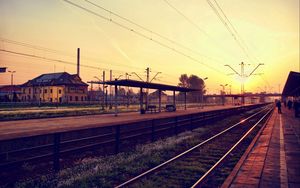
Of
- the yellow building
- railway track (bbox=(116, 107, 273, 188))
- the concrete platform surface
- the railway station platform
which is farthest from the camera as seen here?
the yellow building

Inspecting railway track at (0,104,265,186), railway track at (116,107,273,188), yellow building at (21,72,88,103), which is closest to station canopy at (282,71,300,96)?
railway track at (0,104,265,186)

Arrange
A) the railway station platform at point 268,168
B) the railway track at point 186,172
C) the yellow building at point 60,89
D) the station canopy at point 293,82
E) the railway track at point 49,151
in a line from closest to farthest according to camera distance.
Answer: the railway station platform at point 268,168 < the railway track at point 186,172 < the railway track at point 49,151 < the station canopy at point 293,82 < the yellow building at point 60,89

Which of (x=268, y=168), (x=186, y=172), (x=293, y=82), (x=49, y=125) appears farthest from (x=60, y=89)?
(x=268, y=168)

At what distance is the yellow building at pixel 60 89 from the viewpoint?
69175 mm

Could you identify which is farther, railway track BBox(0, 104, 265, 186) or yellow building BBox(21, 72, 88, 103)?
yellow building BBox(21, 72, 88, 103)

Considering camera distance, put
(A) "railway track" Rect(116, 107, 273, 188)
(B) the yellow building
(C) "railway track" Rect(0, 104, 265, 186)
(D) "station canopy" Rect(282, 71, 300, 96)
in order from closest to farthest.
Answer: (A) "railway track" Rect(116, 107, 273, 188) < (C) "railway track" Rect(0, 104, 265, 186) < (D) "station canopy" Rect(282, 71, 300, 96) < (B) the yellow building

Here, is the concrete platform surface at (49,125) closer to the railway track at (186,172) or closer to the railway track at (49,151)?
the railway track at (49,151)

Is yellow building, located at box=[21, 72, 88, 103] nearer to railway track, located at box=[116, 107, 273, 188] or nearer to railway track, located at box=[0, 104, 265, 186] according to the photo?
railway track, located at box=[0, 104, 265, 186]

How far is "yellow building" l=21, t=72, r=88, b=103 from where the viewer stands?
69175 millimetres

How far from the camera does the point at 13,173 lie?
8.41 m

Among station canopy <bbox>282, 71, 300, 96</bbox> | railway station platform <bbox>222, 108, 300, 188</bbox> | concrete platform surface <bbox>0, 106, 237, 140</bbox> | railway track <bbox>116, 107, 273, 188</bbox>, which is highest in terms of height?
station canopy <bbox>282, 71, 300, 96</bbox>

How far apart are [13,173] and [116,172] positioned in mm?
3374

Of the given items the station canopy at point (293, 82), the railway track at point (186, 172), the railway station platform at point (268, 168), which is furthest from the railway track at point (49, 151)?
the station canopy at point (293, 82)

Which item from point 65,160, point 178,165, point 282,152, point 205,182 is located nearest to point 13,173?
point 65,160
